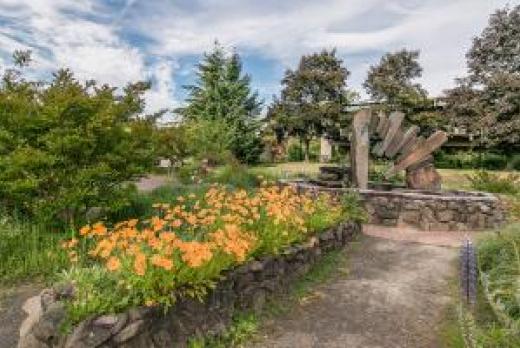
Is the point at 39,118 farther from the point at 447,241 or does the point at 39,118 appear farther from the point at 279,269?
the point at 447,241

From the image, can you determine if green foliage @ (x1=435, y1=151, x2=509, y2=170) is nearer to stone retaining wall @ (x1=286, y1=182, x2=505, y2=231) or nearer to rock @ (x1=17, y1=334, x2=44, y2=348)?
stone retaining wall @ (x1=286, y1=182, x2=505, y2=231)

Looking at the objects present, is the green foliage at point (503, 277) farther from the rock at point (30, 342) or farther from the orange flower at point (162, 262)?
the rock at point (30, 342)

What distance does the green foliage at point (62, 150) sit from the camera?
285 inches

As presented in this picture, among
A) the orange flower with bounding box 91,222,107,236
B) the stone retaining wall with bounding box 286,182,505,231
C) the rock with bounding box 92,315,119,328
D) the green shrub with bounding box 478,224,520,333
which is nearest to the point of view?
the rock with bounding box 92,315,119,328

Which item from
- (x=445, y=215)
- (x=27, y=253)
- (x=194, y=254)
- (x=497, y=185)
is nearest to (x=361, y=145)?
(x=445, y=215)

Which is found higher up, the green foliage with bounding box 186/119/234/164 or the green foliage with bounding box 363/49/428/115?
the green foliage with bounding box 363/49/428/115

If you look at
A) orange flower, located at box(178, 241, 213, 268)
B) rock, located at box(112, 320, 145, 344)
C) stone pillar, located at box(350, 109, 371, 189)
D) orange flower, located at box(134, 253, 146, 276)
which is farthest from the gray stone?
rock, located at box(112, 320, 145, 344)

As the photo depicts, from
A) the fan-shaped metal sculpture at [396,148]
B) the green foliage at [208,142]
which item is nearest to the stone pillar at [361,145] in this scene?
the fan-shaped metal sculpture at [396,148]

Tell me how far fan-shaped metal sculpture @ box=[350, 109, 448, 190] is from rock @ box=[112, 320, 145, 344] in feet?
32.3

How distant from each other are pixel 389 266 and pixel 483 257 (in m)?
1.37

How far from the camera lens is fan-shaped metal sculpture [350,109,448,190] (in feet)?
43.1

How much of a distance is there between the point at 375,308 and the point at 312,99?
115ft

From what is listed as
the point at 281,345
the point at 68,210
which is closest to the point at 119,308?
the point at 281,345

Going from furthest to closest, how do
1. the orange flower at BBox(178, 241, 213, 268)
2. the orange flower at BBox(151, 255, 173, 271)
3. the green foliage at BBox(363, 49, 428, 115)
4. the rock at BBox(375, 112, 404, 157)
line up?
the green foliage at BBox(363, 49, 428, 115)
the rock at BBox(375, 112, 404, 157)
the orange flower at BBox(178, 241, 213, 268)
the orange flower at BBox(151, 255, 173, 271)
